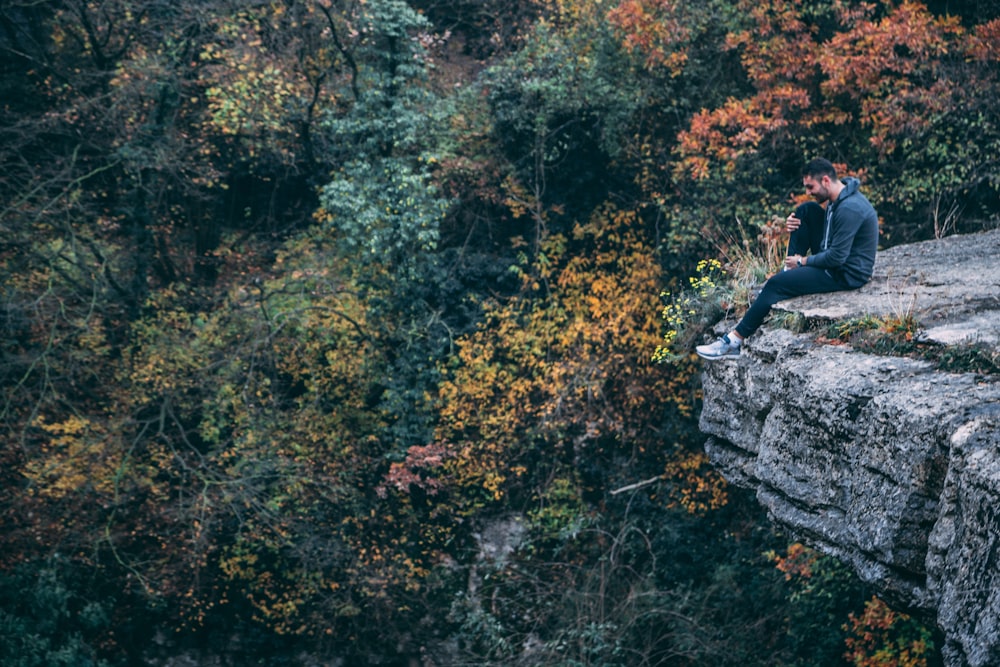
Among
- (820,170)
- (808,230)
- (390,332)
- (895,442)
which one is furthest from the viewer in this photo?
(390,332)

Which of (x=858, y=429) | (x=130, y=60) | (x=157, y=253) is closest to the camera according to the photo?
(x=858, y=429)

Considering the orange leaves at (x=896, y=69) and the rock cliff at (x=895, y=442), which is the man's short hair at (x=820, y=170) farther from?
the orange leaves at (x=896, y=69)

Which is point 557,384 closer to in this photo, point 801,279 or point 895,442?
point 801,279

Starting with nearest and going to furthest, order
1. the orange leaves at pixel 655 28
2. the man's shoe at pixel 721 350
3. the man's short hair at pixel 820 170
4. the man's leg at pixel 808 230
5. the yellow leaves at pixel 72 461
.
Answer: the man's short hair at pixel 820 170, the man's leg at pixel 808 230, the man's shoe at pixel 721 350, the yellow leaves at pixel 72 461, the orange leaves at pixel 655 28

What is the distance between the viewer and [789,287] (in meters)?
6.68

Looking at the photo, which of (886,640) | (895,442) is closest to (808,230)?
(895,442)

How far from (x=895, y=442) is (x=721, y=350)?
7.79 feet

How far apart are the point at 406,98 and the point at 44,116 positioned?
19.7 feet

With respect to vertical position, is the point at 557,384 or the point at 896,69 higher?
the point at 896,69

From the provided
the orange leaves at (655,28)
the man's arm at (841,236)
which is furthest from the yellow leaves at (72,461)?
the man's arm at (841,236)

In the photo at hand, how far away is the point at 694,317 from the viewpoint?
8.18m

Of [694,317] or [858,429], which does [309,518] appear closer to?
[694,317]

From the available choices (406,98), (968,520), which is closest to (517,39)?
(406,98)

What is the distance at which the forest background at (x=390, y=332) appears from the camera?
12094mm
